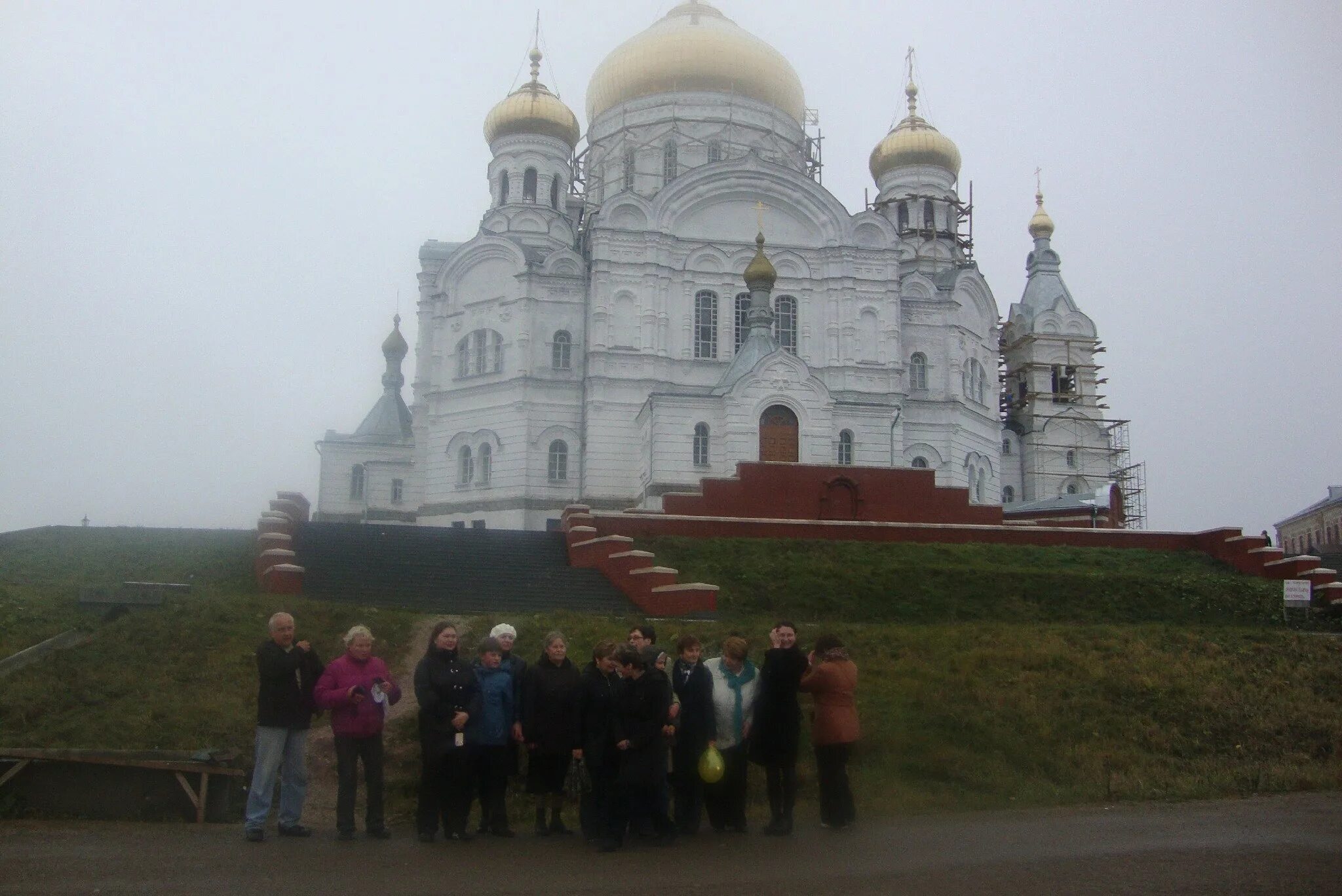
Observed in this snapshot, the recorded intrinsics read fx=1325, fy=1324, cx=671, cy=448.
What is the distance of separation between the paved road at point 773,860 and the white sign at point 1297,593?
12.2m

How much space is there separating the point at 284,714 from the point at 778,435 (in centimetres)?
2289

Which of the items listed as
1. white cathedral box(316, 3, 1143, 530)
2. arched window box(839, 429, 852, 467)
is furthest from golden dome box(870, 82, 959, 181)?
arched window box(839, 429, 852, 467)

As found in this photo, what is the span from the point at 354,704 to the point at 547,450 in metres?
25.4

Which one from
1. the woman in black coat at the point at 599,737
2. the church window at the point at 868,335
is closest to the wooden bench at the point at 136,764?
the woman in black coat at the point at 599,737

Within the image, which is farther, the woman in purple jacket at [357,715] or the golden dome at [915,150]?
the golden dome at [915,150]

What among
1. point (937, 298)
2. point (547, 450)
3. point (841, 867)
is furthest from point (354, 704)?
point (937, 298)

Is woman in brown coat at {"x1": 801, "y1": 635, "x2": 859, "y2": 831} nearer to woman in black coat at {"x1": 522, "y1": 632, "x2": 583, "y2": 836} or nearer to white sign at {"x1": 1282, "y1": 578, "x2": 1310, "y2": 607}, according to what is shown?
woman in black coat at {"x1": 522, "y1": 632, "x2": 583, "y2": 836}

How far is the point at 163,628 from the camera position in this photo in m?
13.5

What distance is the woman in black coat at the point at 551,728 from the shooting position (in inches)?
354

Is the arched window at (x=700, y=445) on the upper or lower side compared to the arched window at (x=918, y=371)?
lower

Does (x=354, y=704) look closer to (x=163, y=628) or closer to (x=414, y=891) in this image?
(x=414, y=891)

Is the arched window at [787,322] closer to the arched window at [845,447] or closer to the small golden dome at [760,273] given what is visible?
the small golden dome at [760,273]

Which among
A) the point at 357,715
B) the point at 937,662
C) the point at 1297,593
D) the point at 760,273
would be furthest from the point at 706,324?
the point at 357,715

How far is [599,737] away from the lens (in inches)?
352
